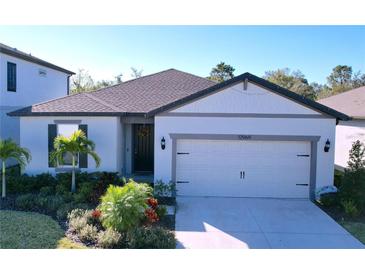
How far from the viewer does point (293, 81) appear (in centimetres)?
4738

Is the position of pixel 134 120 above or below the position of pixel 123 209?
above

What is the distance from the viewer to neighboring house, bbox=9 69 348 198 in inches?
445

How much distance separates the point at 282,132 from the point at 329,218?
3.30 metres

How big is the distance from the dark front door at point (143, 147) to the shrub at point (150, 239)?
7.03 meters

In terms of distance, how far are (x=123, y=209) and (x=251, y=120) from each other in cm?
602

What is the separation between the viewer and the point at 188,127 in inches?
453

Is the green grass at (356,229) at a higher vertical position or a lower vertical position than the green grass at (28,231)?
lower

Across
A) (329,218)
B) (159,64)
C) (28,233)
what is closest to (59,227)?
(28,233)

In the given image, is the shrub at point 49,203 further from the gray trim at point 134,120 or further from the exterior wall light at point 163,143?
the gray trim at point 134,120

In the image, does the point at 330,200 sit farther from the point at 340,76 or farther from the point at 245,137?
the point at 340,76

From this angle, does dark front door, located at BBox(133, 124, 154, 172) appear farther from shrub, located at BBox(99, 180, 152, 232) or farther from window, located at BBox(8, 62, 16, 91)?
window, located at BBox(8, 62, 16, 91)

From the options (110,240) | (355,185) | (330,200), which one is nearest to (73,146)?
(110,240)

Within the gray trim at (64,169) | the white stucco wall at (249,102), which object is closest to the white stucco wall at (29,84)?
the gray trim at (64,169)

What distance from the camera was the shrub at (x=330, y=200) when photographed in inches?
412
